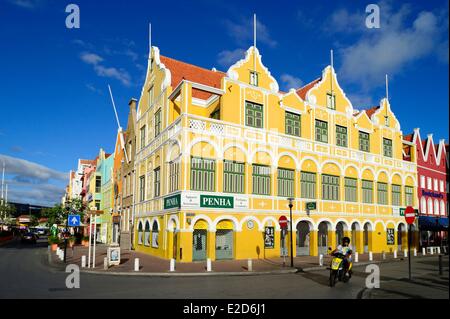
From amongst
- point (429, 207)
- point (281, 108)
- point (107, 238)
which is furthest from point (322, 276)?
point (107, 238)

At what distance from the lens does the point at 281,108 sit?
29969 mm

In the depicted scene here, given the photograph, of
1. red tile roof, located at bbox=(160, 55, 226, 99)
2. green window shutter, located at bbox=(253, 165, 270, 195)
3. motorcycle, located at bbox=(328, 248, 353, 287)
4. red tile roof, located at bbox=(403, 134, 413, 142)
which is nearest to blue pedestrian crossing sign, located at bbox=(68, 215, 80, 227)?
green window shutter, located at bbox=(253, 165, 270, 195)

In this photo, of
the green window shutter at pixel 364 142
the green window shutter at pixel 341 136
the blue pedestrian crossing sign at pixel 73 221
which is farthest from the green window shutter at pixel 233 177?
the green window shutter at pixel 364 142

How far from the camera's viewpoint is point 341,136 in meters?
34.2

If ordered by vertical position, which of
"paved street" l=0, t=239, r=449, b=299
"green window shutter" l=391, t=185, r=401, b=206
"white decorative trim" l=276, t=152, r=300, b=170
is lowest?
"paved street" l=0, t=239, r=449, b=299

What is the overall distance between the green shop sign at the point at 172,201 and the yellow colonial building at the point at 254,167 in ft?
0.21

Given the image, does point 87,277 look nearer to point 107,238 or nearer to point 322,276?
point 322,276

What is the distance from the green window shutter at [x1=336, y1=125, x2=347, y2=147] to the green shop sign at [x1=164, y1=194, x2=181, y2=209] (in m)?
15.6

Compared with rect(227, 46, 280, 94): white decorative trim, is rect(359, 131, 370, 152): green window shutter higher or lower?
lower

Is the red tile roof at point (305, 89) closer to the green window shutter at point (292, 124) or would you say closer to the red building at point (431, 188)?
the green window shutter at point (292, 124)

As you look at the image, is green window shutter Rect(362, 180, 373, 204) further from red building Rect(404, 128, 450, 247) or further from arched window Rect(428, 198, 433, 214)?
arched window Rect(428, 198, 433, 214)

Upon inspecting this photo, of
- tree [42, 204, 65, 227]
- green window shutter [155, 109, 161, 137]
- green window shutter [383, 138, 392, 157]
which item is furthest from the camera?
tree [42, 204, 65, 227]

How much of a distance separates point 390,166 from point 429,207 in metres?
→ 10.7

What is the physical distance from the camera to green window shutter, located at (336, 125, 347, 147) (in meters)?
34.0
